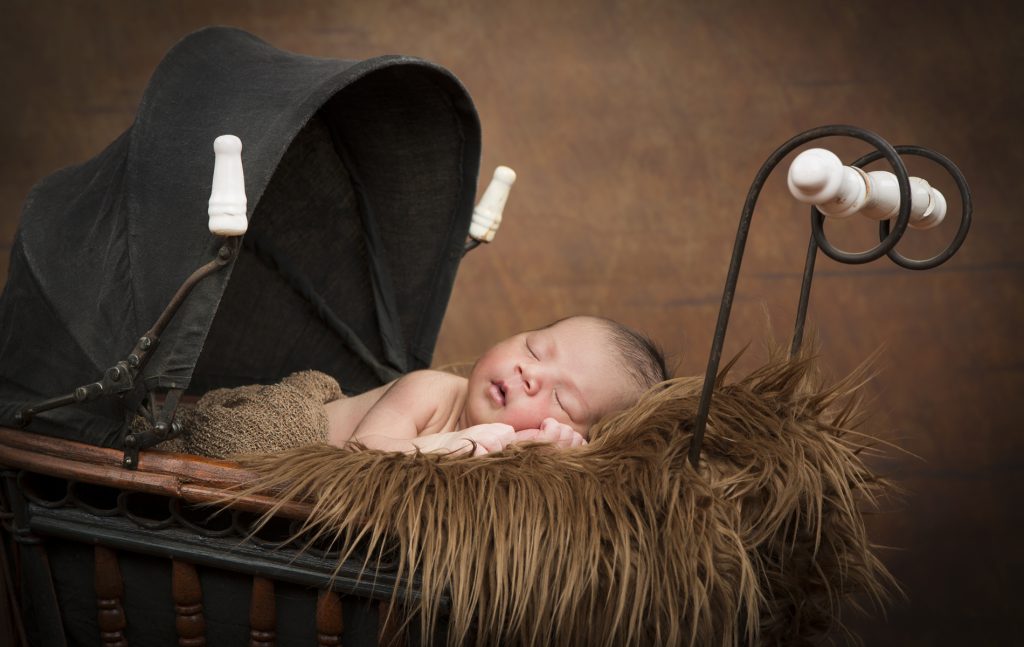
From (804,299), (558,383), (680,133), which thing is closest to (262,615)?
(558,383)

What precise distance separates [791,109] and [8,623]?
83.9 inches

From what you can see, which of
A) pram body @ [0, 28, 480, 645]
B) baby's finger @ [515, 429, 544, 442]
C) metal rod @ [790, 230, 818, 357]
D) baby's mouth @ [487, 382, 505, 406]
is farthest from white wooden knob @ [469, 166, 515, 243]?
metal rod @ [790, 230, 818, 357]

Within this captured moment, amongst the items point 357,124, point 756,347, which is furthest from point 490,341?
point 357,124

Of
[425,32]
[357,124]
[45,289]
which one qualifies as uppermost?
[425,32]

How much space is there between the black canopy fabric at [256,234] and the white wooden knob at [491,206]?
3 cm

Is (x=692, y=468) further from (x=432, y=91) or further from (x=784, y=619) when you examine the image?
(x=432, y=91)

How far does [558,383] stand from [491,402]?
0.11 m

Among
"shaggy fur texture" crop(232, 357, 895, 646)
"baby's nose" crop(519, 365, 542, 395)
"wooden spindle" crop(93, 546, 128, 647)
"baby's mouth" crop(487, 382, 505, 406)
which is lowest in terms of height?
"wooden spindle" crop(93, 546, 128, 647)

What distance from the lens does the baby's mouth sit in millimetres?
1591

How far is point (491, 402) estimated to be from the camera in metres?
1.60

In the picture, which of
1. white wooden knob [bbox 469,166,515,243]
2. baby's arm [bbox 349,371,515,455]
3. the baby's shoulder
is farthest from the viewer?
white wooden knob [bbox 469,166,515,243]

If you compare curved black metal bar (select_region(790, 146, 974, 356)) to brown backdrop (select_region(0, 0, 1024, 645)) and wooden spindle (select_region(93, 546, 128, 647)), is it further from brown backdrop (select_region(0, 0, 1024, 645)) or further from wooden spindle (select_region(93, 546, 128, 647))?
brown backdrop (select_region(0, 0, 1024, 645))

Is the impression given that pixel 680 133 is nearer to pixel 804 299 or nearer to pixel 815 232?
A: pixel 804 299

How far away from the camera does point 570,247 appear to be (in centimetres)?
269
